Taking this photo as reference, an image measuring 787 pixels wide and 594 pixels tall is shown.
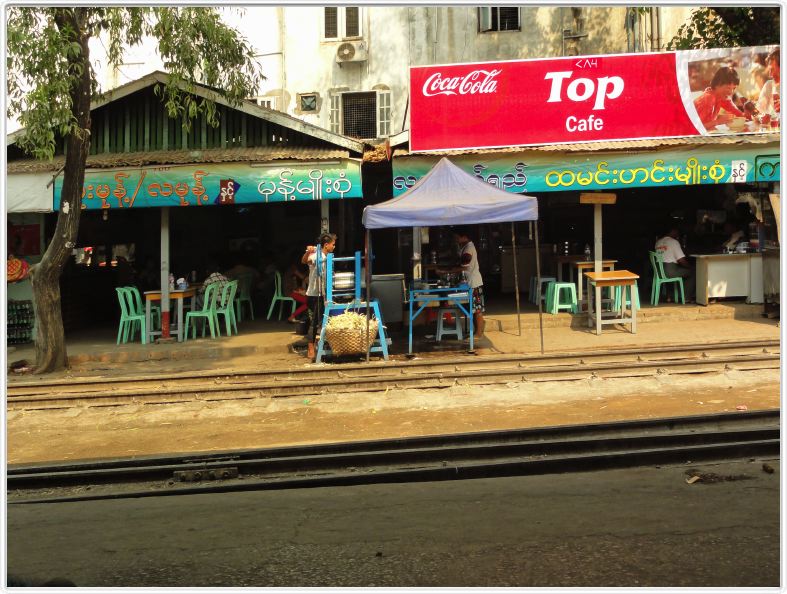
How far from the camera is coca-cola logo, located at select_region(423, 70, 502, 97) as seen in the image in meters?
13.4

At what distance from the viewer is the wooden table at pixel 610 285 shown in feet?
39.4

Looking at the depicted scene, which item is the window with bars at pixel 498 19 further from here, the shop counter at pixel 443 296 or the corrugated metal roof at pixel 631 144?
the shop counter at pixel 443 296

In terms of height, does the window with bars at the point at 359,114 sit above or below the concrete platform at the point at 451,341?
above

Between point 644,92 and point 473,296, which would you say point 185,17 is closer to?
point 473,296

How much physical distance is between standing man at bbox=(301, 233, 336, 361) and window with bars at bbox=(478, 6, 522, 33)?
11665 mm

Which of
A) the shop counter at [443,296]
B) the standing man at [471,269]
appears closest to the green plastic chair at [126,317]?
the shop counter at [443,296]

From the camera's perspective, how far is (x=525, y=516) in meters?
5.02

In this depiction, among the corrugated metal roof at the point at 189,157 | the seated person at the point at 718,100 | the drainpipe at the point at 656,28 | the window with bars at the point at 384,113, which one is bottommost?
the corrugated metal roof at the point at 189,157

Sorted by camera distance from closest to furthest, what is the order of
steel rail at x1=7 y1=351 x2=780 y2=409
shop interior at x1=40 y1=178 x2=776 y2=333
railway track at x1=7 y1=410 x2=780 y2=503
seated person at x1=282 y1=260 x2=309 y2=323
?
railway track at x1=7 y1=410 x2=780 y2=503, steel rail at x1=7 y1=351 x2=780 y2=409, seated person at x1=282 y1=260 x2=309 y2=323, shop interior at x1=40 y1=178 x2=776 y2=333

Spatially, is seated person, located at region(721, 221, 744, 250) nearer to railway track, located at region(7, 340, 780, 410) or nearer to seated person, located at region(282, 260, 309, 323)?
railway track, located at region(7, 340, 780, 410)

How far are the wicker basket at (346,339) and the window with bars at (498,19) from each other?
12.9 metres

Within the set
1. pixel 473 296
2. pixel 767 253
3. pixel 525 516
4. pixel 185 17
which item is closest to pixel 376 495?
pixel 525 516

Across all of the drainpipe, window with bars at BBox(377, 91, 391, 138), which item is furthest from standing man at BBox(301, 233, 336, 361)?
the drainpipe

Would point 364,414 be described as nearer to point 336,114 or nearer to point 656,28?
point 336,114
